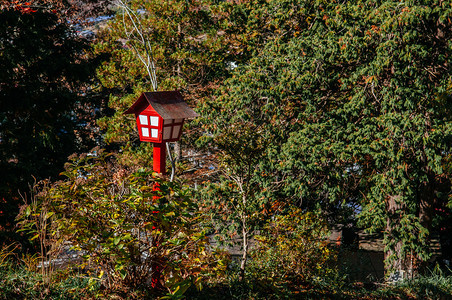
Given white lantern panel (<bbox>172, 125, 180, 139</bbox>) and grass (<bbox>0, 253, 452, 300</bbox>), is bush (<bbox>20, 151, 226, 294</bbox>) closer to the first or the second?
grass (<bbox>0, 253, 452, 300</bbox>)

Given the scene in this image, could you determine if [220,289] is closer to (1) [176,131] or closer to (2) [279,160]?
(1) [176,131]

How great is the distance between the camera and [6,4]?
9133 millimetres

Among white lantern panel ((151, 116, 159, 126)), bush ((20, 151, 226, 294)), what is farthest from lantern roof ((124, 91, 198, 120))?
bush ((20, 151, 226, 294))

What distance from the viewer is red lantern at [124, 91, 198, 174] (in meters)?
4.32

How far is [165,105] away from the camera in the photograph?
4379mm

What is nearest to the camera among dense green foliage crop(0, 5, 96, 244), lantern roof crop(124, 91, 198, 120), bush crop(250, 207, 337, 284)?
lantern roof crop(124, 91, 198, 120)

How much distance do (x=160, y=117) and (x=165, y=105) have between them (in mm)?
159

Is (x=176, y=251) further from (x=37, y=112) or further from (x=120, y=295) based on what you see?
(x=37, y=112)

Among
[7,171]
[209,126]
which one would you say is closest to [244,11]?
[209,126]

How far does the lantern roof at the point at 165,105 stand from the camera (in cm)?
429

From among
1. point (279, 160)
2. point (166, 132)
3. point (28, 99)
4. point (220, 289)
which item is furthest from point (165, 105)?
point (28, 99)

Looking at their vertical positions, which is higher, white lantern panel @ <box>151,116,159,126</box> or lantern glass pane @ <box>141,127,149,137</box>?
white lantern panel @ <box>151,116,159,126</box>

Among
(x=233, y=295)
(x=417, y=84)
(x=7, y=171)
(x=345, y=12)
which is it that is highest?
(x=345, y=12)

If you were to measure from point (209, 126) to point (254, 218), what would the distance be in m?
2.89
